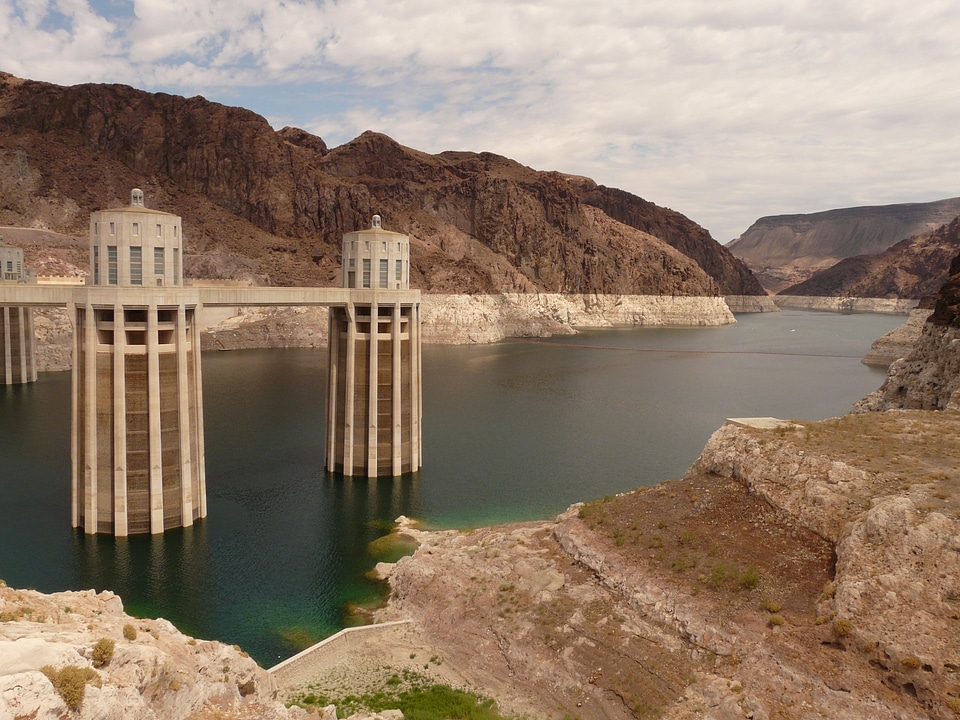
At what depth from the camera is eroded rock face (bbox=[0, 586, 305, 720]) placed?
31.2ft

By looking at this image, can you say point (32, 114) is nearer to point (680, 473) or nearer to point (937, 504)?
point (680, 473)

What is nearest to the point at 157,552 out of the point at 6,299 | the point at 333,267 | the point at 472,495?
the point at 6,299

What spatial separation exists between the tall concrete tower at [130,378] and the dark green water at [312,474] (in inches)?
84.2

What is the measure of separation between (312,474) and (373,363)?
9.23 m

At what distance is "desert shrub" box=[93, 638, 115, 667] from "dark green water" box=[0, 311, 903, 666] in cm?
1460

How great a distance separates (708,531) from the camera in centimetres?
2528

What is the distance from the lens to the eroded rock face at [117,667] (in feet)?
31.2

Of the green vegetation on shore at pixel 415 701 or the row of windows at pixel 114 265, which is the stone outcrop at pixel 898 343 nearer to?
the green vegetation on shore at pixel 415 701

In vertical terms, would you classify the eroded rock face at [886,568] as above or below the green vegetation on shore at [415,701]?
above

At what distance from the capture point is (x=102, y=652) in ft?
36.1

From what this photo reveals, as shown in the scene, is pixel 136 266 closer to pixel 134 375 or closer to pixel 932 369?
pixel 134 375

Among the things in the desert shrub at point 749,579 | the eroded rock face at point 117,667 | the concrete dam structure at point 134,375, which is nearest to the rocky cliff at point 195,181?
the concrete dam structure at point 134,375

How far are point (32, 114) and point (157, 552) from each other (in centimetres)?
16814

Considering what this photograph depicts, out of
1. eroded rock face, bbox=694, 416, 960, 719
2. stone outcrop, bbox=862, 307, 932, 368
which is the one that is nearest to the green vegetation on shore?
eroded rock face, bbox=694, 416, 960, 719
